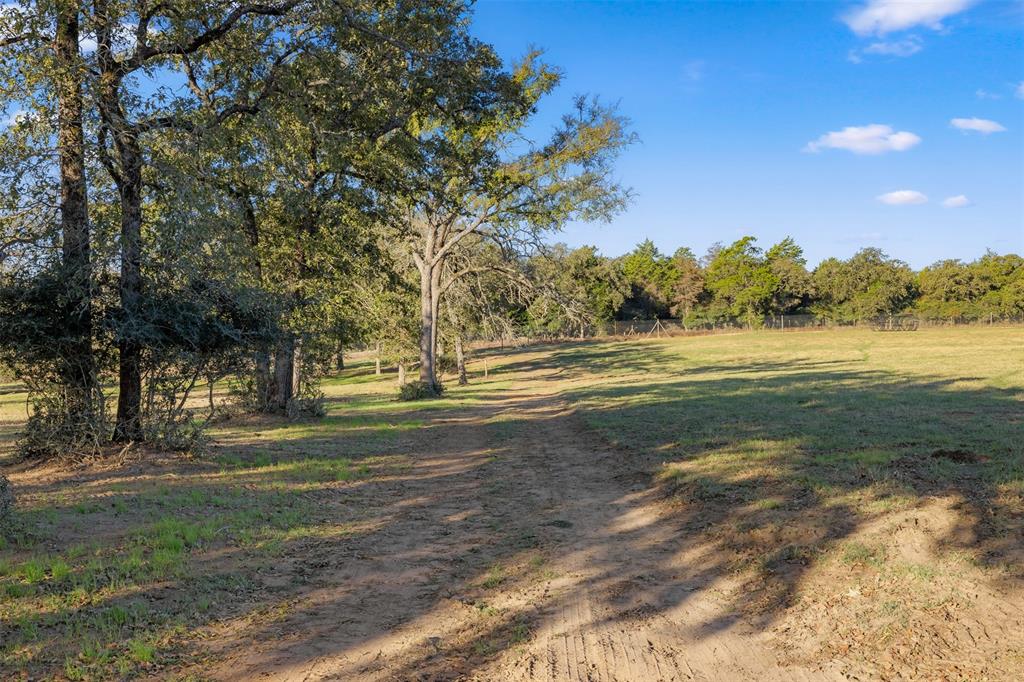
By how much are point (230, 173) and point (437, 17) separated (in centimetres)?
494

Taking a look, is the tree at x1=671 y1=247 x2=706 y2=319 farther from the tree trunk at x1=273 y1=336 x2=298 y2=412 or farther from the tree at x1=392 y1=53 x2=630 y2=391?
the tree trunk at x1=273 y1=336 x2=298 y2=412

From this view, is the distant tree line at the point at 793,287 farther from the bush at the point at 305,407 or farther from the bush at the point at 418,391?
the bush at the point at 305,407

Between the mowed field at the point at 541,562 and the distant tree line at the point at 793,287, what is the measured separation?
6776cm

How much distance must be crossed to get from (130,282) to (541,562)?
22.6 ft

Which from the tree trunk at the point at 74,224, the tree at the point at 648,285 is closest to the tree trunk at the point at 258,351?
the tree trunk at the point at 74,224

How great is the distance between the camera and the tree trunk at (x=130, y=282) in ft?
29.8

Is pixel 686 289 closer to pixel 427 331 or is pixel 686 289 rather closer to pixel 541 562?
pixel 427 331

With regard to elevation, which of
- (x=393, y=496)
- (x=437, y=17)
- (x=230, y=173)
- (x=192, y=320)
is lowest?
(x=393, y=496)

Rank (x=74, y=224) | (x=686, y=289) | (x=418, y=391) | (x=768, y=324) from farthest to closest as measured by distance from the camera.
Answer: (x=686, y=289), (x=768, y=324), (x=418, y=391), (x=74, y=224)

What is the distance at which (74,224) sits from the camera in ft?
30.0

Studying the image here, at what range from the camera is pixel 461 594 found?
17.3 feet

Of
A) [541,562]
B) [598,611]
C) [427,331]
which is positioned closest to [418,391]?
[427,331]

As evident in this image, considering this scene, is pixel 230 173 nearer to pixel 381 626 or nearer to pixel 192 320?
pixel 192 320

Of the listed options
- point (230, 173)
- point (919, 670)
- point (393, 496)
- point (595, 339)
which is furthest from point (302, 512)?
point (595, 339)
